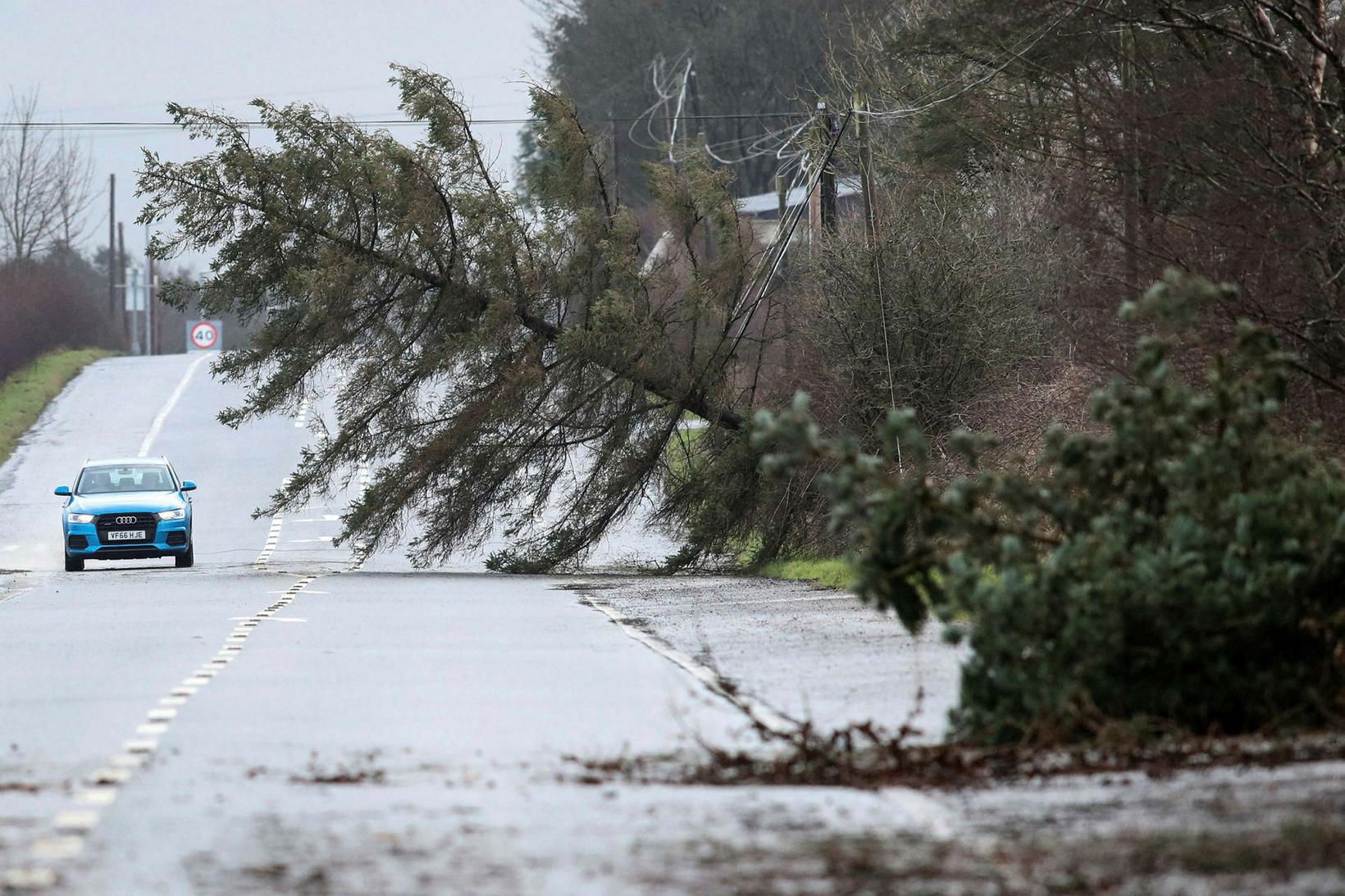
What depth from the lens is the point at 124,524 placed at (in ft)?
102

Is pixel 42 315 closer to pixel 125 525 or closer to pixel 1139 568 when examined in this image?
pixel 125 525

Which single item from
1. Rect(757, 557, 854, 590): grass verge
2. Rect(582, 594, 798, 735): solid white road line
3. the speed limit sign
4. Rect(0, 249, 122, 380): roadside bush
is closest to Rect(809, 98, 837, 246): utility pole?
Rect(757, 557, 854, 590): grass verge

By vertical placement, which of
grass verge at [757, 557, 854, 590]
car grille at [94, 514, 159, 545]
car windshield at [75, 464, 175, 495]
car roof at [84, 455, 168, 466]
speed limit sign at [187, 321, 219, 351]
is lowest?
grass verge at [757, 557, 854, 590]

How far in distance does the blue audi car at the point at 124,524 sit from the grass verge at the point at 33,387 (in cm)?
2245

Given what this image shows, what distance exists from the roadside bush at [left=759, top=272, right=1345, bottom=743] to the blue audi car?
21238mm

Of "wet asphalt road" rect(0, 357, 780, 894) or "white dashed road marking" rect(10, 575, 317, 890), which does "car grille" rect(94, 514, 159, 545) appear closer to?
"wet asphalt road" rect(0, 357, 780, 894)

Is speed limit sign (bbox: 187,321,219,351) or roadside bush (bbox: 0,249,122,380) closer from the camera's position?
roadside bush (bbox: 0,249,122,380)

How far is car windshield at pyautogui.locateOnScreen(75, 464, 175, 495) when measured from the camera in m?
32.4

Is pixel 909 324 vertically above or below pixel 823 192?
below

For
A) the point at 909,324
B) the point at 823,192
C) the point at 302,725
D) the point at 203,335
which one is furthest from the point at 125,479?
the point at 203,335

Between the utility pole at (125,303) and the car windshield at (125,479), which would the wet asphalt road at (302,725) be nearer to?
the car windshield at (125,479)

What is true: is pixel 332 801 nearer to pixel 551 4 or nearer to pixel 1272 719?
pixel 1272 719

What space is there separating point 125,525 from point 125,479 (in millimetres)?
1806

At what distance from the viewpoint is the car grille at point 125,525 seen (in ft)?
102
